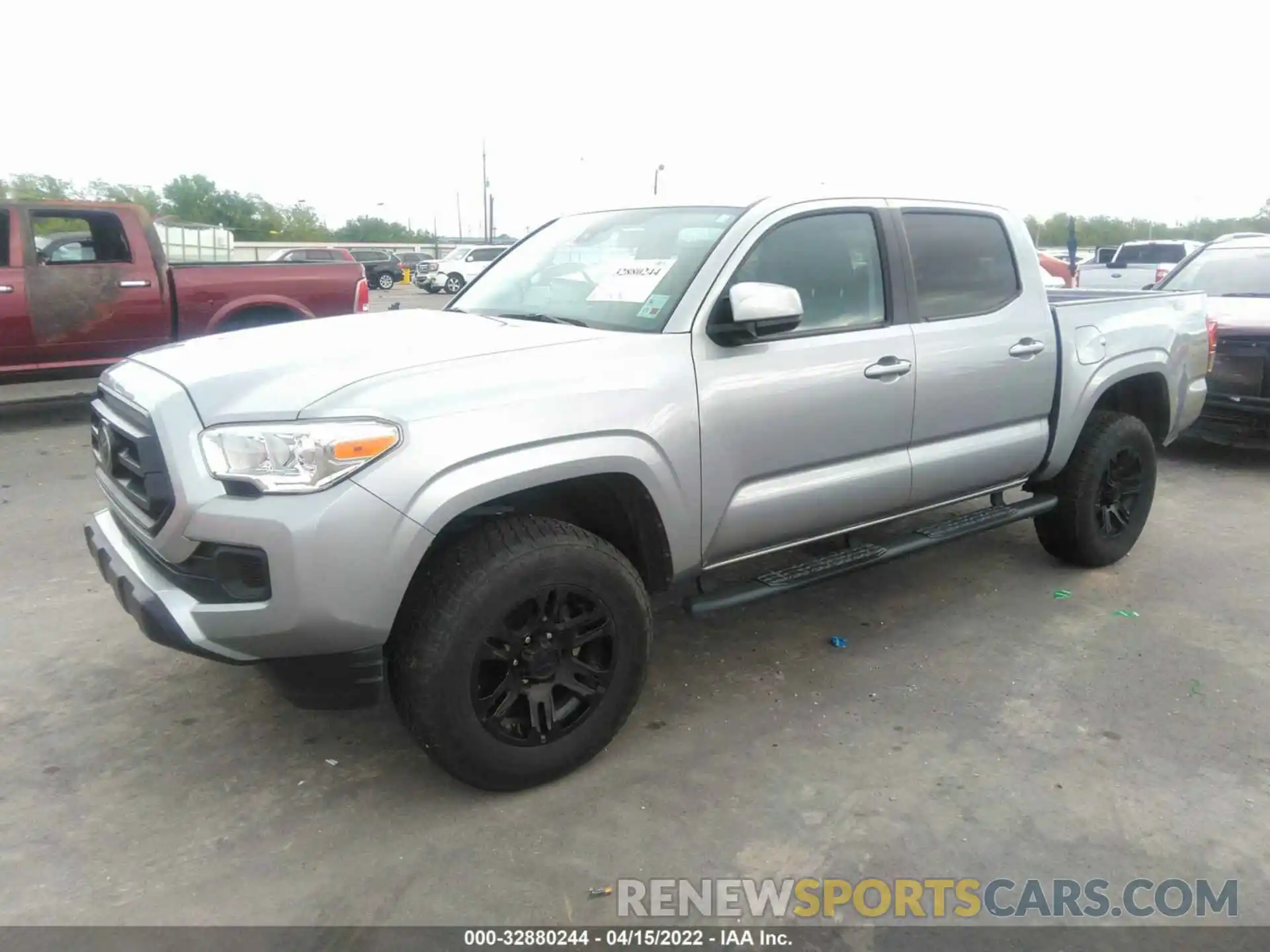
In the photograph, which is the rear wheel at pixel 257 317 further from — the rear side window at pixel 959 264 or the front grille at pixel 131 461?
the rear side window at pixel 959 264

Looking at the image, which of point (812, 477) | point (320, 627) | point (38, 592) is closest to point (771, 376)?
point (812, 477)

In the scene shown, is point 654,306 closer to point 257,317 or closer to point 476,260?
point 257,317

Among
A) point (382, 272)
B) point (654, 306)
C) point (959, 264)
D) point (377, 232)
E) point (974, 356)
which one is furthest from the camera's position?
point (377, 232)

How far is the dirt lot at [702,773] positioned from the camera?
8.34ft

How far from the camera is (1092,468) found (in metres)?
4.58

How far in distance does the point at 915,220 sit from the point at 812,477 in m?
1.29

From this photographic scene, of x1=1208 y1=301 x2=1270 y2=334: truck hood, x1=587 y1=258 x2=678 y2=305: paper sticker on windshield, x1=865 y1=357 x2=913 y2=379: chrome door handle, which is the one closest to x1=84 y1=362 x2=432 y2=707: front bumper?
x1=587 y1=258 x2=678 y2=305: paper sticker on windshield

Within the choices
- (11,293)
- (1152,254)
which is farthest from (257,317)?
(1152,254)

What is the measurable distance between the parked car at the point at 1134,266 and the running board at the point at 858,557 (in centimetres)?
1379

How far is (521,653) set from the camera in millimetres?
2801

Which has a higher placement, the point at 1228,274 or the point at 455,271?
the point at 455,271

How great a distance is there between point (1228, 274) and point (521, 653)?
798 cm

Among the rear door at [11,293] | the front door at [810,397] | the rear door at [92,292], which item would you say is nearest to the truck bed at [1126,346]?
the front door at [810,397]

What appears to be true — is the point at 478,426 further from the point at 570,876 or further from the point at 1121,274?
the point at 1121,274
